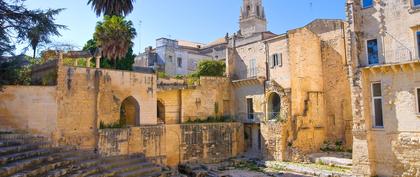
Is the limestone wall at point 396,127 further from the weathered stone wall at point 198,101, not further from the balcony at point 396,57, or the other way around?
the weathered stone wall at point 198,101

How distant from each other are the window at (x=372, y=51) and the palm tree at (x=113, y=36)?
14.3 metres

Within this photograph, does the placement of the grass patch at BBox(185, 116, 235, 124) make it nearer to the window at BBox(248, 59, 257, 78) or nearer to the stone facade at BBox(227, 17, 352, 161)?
the stone facade at BBox(227, 17, 352, 161)

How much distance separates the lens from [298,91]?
24219 millimetres

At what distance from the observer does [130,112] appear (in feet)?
75.9

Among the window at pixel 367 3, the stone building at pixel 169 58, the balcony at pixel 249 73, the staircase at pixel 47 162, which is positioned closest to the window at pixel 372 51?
the window at pixel 367 3

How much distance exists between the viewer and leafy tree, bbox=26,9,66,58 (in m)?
15.9

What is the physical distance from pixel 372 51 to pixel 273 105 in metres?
9.28

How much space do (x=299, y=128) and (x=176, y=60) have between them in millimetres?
18755

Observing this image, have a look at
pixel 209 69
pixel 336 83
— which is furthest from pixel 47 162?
pixel 336 83

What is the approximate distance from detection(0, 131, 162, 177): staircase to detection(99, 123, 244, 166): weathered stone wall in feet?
4.68

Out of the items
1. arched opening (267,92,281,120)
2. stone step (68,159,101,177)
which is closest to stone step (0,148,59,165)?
stone step (68,159,101,177)

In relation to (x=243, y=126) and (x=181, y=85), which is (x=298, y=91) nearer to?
(x=243, y=126)

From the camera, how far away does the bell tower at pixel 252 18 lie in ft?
169

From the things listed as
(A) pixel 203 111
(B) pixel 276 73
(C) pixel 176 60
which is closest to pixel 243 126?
(A) pixel 203 111
